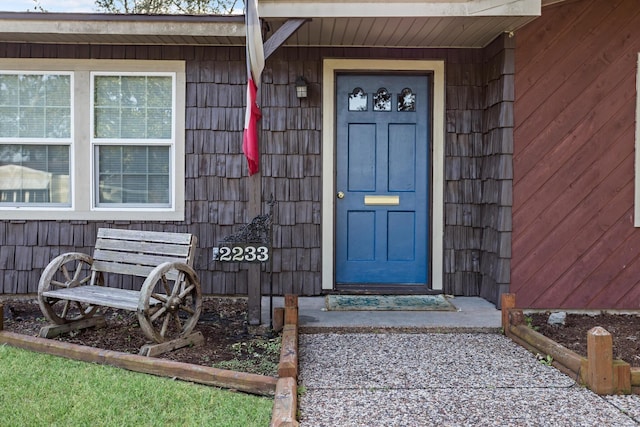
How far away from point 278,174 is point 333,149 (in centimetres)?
56

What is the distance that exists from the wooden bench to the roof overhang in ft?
5.60

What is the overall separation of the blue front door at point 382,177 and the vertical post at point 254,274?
4.00 feet

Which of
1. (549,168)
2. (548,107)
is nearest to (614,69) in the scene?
(548,107)

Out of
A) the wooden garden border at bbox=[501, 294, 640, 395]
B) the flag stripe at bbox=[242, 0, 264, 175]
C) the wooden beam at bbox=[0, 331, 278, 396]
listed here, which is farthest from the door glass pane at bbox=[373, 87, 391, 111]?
the wooden beam at bbox=[0, 331, 278, 396]

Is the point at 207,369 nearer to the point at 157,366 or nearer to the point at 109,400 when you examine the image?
the point at 157,366

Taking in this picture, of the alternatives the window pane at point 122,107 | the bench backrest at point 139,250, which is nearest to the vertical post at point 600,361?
the bench backrest at point 139,250

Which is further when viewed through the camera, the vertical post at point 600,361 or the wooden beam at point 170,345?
the wooden beam at point 170,345

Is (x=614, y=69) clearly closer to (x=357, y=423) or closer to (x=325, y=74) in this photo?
(x=325, y=74)

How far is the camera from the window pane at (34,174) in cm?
495

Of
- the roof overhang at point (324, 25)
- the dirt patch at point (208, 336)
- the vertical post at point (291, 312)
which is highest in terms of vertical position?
the roof overhang at point (324, 25)

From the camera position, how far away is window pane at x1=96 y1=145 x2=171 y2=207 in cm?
497

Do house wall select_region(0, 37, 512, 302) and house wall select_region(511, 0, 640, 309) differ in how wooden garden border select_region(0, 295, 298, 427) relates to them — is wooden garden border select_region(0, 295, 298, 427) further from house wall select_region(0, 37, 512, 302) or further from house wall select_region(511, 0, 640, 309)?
house wall select_region(511, 0, 640, 309)

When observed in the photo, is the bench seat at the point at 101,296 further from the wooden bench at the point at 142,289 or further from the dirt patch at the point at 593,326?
the dirt patch at the point at 593,326

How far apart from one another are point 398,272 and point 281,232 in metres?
1.17
